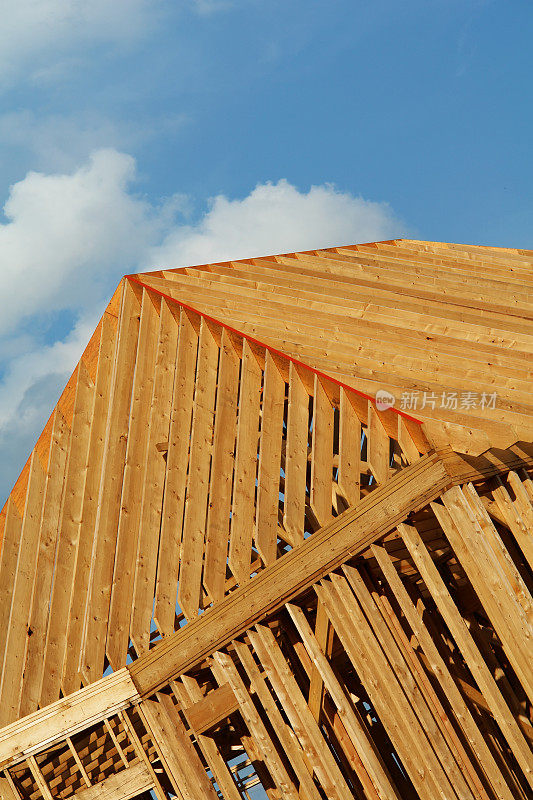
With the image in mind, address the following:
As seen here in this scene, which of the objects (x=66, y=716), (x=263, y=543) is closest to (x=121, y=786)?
(x=66, y=716)

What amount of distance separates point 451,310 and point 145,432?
3586 mm

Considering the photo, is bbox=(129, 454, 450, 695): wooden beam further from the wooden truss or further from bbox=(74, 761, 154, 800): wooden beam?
bbox=(74, 761, 154, 800): wooden beam

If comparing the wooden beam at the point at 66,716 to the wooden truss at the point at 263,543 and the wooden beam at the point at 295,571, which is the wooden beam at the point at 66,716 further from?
the wooden beam at the point at 295,571

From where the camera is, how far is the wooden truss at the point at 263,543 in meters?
6.73

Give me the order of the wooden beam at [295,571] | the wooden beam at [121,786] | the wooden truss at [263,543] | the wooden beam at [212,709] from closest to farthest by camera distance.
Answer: the wooden truss at [263,543] → the wooden beam at [295,571] → the wooden beam at [212,709] → the wooden beam at [121,786]

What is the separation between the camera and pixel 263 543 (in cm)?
745

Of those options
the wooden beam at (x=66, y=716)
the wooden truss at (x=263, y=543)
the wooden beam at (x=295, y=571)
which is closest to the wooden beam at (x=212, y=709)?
the wooden truss at (x=263, y=543)

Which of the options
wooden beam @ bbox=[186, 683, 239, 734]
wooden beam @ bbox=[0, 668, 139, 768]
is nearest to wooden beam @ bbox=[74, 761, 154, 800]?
wooden beam @ bbox=[0, 668, 139, 768]

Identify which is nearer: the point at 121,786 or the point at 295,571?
the point at 295,571

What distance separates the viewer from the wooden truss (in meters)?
6.73

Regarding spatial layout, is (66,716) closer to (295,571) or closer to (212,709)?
(212,709)

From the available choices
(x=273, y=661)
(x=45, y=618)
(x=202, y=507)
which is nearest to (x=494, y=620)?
(x=273, y=661)

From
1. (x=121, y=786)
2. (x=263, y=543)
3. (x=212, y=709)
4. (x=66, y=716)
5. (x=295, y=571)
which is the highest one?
(x=263, y=543)

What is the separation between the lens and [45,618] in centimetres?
859
